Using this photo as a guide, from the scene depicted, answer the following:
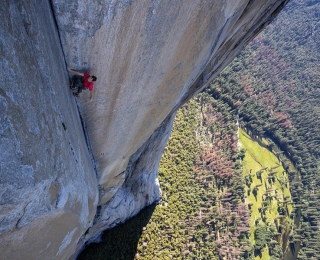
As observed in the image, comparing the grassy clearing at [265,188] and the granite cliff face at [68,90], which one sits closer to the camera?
the granite cliff face at [68,90]

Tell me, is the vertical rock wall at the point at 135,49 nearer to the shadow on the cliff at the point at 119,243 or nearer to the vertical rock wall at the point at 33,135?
the vertical rock wall at the point at 33,135

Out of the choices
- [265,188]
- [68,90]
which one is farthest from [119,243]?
[265,188]

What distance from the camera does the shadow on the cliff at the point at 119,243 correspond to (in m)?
12.6

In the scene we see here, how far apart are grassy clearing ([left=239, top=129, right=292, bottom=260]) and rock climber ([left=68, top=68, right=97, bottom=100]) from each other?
25477 mm

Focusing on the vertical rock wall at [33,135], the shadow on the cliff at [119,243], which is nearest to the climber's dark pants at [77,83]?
the vertical rock wall at [33,135]

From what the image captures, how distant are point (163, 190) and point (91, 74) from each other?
47.3ft

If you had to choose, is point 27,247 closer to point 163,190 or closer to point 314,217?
point 163,190

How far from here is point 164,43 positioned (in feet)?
15.5

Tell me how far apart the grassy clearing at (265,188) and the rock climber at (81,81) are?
25.5 metres

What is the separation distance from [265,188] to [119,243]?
22.3 meters

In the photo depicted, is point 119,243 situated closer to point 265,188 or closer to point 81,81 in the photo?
point 81,81

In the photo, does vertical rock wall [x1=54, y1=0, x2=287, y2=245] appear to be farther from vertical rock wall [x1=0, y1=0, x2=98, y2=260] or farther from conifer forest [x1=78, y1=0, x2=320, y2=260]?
conifer forest [x1=78, y1=0, x2=320, y2=260]

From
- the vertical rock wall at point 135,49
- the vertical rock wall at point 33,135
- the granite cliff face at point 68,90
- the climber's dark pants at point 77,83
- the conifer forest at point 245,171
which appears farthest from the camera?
the conifer forest at point 245,171

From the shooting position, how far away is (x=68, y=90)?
4.84 meters
